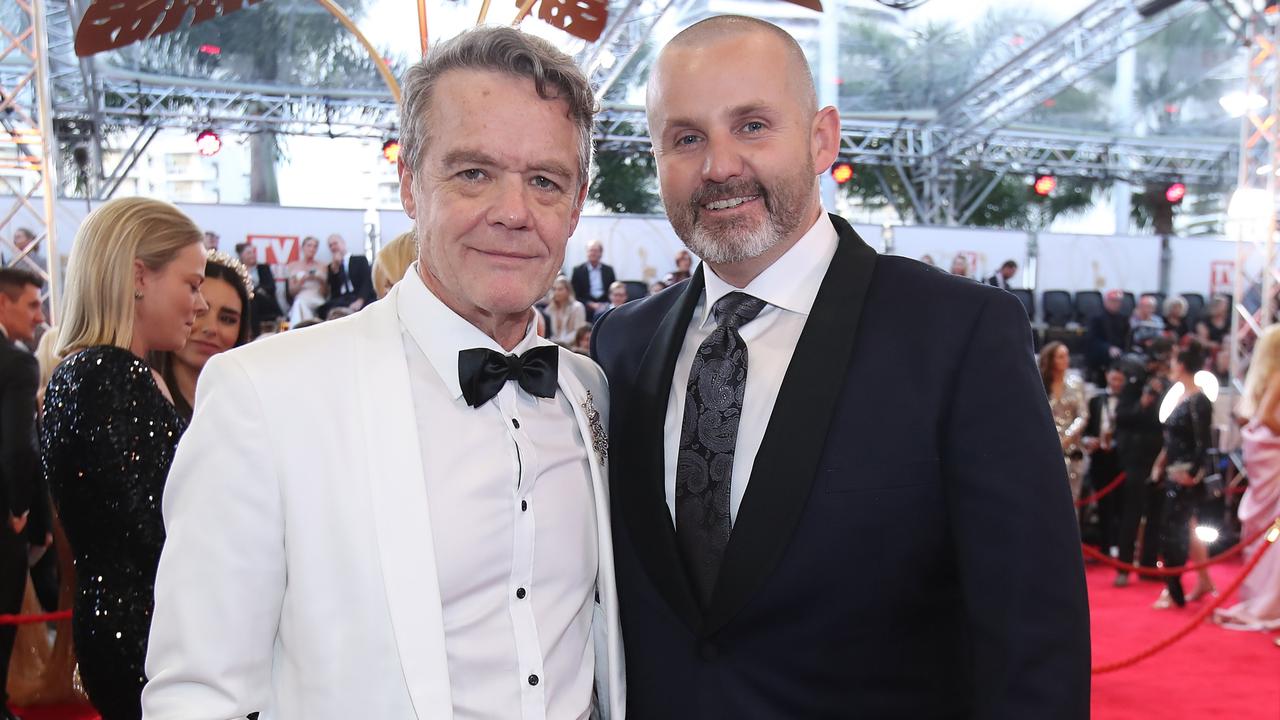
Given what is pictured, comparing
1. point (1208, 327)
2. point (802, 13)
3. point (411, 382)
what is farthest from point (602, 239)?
point (411, 382)

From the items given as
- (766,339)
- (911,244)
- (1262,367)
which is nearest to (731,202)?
(766,339)

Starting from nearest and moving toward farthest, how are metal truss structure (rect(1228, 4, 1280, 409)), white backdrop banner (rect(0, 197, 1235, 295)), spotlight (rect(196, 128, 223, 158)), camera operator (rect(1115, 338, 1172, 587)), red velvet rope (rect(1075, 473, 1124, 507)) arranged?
camera operator (rect(1115, 338, 1172, 587)) < red velvet rope (rect(1075, 473, 1124, 507)) < metal truss structure (rect(1228, 4, 1280, 409)) < white backdrop banner (rect(0, 197, 1235, 295)) < spotlight (rect(196, 128, 223, 158))

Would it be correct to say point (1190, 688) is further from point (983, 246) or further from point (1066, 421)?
point (983, 246)

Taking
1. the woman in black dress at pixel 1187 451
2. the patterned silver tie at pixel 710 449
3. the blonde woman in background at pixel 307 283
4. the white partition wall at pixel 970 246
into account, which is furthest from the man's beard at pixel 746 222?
the white partition wall at pixel 970 246

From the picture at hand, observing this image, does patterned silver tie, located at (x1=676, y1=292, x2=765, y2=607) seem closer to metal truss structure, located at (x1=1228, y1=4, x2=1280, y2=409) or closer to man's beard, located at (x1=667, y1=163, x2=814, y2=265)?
man's beard, located at (x1=667, y1=163, x2=814, y2=265)

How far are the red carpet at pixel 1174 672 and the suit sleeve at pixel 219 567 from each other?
3.70 metres

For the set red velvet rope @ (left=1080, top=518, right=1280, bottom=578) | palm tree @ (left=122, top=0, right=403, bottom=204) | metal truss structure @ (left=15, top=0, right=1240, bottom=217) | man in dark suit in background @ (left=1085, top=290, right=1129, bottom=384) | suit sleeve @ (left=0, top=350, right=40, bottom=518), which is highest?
palm tree @ (left=122, top=0, right=403, bottom=204)

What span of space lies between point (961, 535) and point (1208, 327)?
13121mm

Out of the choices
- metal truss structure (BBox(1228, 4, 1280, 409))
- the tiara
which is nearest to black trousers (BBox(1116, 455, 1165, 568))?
metal truss structure (BBox(1228, 4, 1280, 409))

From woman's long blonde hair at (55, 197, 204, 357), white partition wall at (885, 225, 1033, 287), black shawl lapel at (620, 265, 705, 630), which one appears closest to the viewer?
black shawl lapel at (620, 265, 705, 630)

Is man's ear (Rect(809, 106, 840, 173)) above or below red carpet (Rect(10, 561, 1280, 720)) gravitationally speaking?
above

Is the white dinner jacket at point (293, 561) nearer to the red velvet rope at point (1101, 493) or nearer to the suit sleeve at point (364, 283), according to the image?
the red velvet rope at point (1101, 493)

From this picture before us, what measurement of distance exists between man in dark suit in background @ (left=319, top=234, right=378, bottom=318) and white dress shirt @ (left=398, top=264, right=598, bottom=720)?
940 centimetres

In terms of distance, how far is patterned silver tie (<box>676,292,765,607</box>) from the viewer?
1798mm
